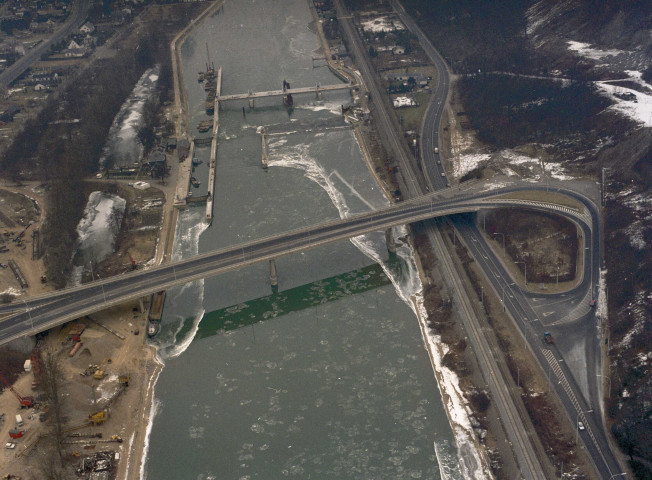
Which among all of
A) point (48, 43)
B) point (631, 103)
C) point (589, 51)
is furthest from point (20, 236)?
point (589, 51)

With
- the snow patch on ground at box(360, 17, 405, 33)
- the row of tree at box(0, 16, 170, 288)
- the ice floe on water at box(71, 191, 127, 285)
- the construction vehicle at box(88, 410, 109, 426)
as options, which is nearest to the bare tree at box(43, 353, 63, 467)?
the construction vehicle at box(88, 410, 109, 426)

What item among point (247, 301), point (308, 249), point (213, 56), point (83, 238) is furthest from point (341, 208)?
point (213, 56)

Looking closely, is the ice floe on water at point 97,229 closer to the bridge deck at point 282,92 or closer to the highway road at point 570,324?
the bridge deck at point 282,92

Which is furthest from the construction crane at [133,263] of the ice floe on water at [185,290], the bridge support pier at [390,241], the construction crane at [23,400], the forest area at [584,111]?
the forest area at [584,111]

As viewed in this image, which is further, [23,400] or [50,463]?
[23,400]

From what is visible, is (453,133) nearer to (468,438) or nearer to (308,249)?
(308,249)

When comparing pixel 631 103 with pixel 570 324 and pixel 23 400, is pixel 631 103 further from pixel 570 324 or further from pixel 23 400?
pixel 23 400
